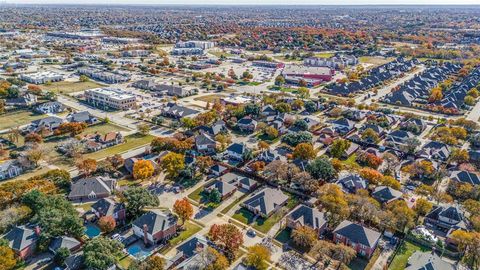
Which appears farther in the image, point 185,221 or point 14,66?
point 14,66

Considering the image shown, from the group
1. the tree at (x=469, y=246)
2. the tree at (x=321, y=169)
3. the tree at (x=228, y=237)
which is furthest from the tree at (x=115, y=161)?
the tree at (x=469, y=246)

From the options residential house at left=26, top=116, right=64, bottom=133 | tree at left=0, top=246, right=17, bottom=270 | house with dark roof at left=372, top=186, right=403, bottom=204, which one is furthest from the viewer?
residential house at left=26, top=116, right=64, bottom=133

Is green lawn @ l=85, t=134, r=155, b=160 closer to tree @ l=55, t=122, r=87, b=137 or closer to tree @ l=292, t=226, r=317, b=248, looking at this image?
tree @ l=55, t=122, r=87, b=137

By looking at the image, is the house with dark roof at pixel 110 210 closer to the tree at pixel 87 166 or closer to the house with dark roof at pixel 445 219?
the tree at pixel 87 166

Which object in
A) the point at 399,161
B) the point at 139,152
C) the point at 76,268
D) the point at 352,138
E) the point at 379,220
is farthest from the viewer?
the point at 352,138

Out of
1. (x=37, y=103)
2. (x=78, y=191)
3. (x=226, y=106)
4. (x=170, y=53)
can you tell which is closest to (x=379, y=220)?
(x=78, y=191)

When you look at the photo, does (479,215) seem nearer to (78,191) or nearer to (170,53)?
(78,191)

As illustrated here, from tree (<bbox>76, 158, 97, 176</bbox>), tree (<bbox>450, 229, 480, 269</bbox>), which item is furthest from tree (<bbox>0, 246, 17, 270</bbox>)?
tree (<bbox>450, 229, 480, 269</bbox>)
